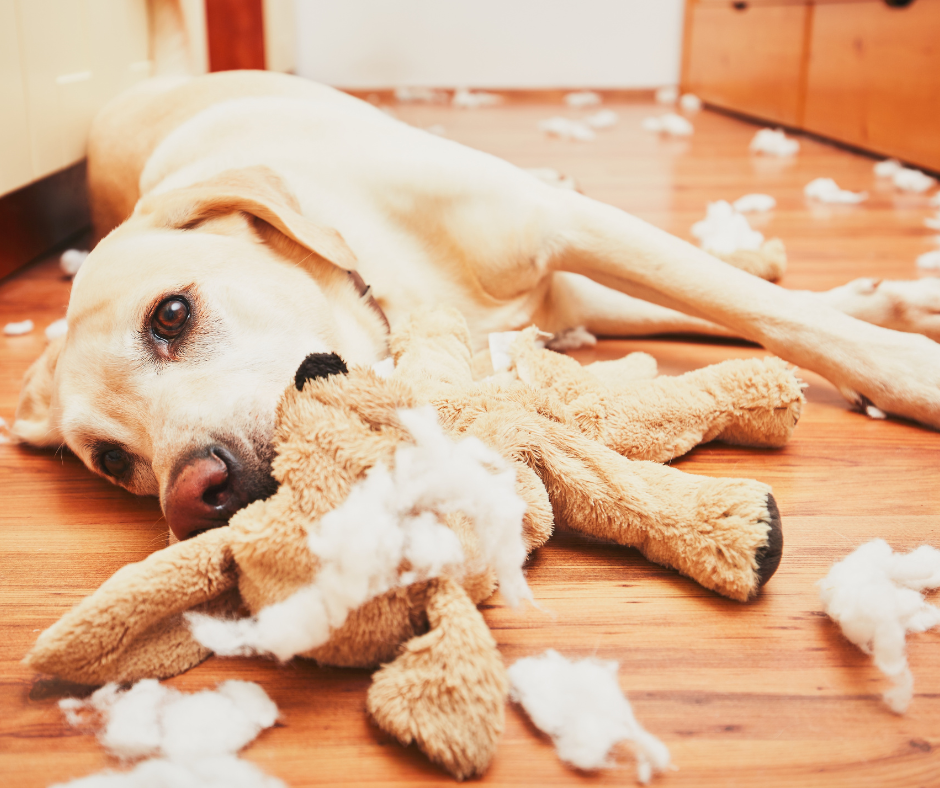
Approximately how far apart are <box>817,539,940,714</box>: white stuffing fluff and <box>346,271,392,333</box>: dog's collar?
945 mm

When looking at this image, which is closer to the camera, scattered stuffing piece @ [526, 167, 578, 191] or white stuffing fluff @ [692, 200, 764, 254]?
white stuffing fluff @ [692, 200, 764, 254]

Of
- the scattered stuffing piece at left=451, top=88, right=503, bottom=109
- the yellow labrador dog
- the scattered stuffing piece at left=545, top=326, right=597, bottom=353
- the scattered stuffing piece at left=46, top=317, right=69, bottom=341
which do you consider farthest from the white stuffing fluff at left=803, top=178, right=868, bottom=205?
the scattered stuffing piece at left=451, top=88, right=503, bottom=109

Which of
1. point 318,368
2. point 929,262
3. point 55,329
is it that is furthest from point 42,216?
point 929,262

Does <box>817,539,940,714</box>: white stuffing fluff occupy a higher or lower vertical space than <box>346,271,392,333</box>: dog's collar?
lower

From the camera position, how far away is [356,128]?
191 cm

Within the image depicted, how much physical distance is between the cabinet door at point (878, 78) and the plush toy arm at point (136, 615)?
12.5 feet

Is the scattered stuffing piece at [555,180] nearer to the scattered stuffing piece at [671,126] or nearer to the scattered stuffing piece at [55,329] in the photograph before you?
the scattered stuffing piece at [55,329]

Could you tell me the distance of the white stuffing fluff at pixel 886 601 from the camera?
92cm

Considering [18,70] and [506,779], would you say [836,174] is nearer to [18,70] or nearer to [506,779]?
[18,70]

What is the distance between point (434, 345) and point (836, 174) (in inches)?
128

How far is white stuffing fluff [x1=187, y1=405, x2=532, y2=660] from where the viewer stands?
0.87 metres

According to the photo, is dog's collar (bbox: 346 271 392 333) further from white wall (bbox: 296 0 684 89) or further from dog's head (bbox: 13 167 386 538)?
white wall (bbox: 296 0 684 89)

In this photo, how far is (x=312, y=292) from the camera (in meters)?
1.52

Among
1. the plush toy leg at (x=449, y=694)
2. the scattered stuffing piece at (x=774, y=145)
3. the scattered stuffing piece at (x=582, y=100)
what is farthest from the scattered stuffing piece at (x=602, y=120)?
the plush toy leg at (x=449, y=694)
